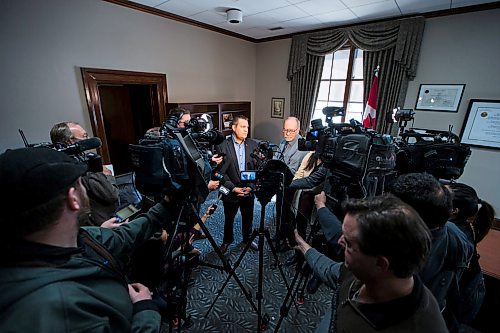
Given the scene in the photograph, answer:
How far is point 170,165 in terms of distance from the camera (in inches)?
40.4

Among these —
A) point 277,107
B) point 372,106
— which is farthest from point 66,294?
point 277,107

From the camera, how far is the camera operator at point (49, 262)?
48cm

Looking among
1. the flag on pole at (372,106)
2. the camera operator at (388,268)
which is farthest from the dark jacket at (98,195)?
the flag on pole at (372,106)

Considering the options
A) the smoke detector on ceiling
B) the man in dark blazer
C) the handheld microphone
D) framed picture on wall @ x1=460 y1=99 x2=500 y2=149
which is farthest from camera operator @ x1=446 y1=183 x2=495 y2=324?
the smoke detector on ceiling

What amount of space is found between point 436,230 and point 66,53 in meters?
3.41

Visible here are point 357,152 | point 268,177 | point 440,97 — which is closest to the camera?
point 357,152

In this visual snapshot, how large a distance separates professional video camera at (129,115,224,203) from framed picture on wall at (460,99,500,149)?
3.51 meters

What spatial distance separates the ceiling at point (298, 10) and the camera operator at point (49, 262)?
9.55 feet

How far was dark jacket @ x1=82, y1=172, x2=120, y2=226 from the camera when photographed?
1.22m

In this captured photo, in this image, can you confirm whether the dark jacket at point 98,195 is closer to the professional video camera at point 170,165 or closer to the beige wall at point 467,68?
the professional video camera at point 170,165

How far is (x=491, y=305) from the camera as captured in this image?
4.86 feet

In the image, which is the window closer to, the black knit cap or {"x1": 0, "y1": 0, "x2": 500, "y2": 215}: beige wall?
{"x1": 0, "y1": 0, "x2": 500, "y2": 215}: beige wall

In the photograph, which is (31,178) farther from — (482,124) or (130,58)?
(482,124)

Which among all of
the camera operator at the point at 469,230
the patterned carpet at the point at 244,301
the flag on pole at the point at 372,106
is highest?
the flag on pole at the point at 372,106
